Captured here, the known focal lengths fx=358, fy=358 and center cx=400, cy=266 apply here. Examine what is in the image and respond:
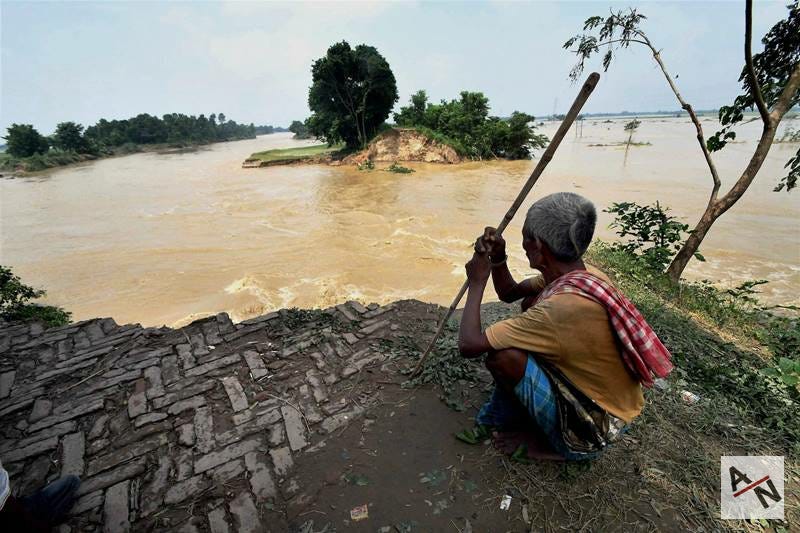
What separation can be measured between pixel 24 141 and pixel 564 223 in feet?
162

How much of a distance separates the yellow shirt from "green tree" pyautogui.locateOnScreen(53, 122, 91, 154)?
50.1m

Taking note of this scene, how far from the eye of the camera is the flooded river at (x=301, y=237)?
6.35 metres

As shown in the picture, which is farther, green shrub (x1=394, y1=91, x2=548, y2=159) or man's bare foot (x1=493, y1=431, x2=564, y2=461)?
green shrub (x1=394, y1=91, x2=548, y2=159)

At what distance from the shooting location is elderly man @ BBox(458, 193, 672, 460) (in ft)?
4.64

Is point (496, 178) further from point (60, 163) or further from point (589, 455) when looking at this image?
point (60, 163)

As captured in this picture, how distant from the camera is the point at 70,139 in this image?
36.3 metres

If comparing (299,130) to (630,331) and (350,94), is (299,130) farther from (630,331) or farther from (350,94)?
(630,331)

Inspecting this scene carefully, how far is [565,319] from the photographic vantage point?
4.67 ft

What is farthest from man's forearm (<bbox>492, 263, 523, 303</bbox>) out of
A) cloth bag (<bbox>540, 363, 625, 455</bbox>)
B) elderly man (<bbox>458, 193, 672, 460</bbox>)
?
cloth bag (<bbox>540, 363, 625, 455</bbox>)

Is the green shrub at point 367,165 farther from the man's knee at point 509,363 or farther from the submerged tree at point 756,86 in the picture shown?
the man's knee at point 509,363

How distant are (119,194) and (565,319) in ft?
67.3

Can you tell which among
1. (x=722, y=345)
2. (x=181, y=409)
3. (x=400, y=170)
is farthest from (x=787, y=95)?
(x=400, y=170)

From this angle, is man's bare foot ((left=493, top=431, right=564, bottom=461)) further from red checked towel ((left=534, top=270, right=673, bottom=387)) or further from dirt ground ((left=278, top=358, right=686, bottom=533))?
red checked towel ((left=534, top=270, right=673, bottom=387))

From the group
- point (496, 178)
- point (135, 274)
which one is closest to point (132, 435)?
point (135, 274)
